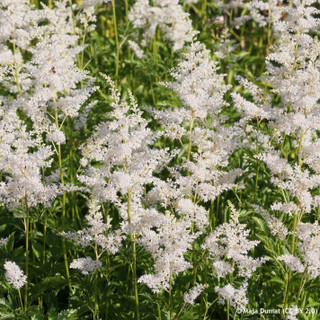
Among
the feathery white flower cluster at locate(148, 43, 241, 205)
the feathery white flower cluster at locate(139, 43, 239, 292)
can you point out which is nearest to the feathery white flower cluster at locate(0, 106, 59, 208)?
the feathery white flower cluster at locate(139, 43, 239, 292)

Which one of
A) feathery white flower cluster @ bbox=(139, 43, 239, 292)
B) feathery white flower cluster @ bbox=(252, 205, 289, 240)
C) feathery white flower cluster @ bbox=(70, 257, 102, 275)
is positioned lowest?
feathery white flower cluster @ bbox=(70, 257, 102, 275)

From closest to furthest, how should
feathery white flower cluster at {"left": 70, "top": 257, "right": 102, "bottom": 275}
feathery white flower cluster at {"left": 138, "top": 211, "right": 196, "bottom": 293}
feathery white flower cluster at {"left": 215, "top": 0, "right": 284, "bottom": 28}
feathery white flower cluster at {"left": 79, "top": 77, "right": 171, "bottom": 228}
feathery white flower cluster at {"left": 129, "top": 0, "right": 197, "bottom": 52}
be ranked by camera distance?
feathery white flower cluster at {"left": 138, "top": 211, "right": 196, "bottom": 293}, feathery white flower cluster at {"left": 79, "top": 77, "right": 171, "bottom": 228}, feathery white flower cluster at {"left": 70, "top": 257, "right": 102, "bottom": 275}, feathery white flower cluster at {"left": 129, "top": 0, "right": 197, "bottom": 52}, feathery white flower cluster at {"left": 215, "top": 0, "right": 284, "bottom": 28}

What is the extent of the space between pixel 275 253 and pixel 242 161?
1726 millimetres

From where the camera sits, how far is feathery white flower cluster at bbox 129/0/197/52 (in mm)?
6723

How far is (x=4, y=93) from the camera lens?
6992 millimetres

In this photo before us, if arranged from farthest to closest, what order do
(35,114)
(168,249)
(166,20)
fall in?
(166,20) → (35,114) → (168,249)

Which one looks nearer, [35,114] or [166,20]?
[35,114]

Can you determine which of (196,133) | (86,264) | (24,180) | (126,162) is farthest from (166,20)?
(86,264)

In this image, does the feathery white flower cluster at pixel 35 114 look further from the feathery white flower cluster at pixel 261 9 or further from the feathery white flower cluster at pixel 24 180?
the feathery white flower cluster at pixel 261 9

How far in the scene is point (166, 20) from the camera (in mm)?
7109

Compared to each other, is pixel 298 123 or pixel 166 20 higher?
pixel 166 20

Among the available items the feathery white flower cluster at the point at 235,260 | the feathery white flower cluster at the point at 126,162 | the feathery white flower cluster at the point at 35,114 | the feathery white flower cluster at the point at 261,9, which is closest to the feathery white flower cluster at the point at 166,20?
the feathery white flower cluster at the point at 261,9

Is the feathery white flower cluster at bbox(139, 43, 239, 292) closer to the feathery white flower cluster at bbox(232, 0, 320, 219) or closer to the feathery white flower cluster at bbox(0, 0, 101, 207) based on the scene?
the feathery white flower cluster at bbox(232, 0, 320, 219)

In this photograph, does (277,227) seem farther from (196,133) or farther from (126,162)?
(126,162)
